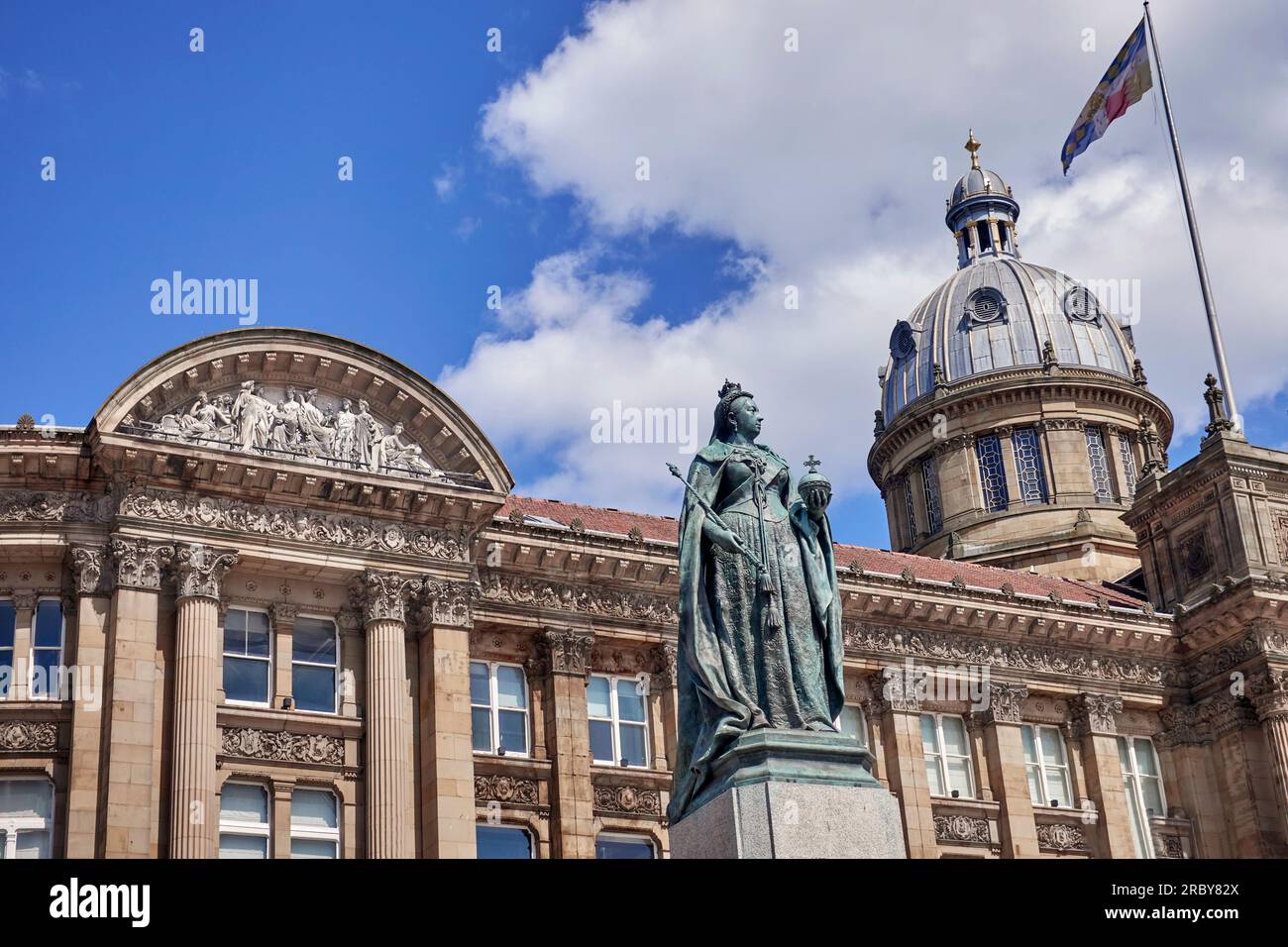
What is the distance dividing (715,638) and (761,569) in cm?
64

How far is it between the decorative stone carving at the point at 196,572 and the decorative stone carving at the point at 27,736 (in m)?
3.04

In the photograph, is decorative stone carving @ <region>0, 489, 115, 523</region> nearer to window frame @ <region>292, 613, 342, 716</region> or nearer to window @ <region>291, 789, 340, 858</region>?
window frame @ <region>292, 613, 342, 716</region>

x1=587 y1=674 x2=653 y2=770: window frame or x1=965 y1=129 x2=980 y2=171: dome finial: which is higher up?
x1=965 y1=129 x2=980 y2=171: dome finial

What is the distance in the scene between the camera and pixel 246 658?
30312 millimetres

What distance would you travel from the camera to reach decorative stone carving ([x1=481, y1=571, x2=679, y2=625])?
33.3 m

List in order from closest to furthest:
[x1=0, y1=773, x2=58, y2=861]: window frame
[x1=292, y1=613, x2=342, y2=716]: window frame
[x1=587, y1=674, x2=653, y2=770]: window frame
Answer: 1. [x1=0, y1=773, x2=58, y2=861]: window frame
2. [x1=292, y1=613, x2=342, y2=716]: window frame
3. [x1=587, y1=674, x2=653, y2=770]: window frame

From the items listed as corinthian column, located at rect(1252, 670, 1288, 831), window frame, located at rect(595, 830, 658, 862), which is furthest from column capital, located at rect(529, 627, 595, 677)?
corinthian column, located at rect(1252, 670, 1288, 831)

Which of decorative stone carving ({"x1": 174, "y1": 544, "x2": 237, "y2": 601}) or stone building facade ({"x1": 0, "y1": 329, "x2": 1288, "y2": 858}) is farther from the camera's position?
decorative stone carving ({"x1": 174, "y1": 544, "x2": 237, "y2": 601})

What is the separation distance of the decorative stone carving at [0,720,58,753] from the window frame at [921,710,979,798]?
18.1m

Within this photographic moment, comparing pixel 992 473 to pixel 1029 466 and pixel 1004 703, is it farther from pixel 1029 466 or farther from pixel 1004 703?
pixel 1004 703

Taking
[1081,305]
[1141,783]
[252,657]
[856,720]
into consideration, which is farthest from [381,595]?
[1081,305]

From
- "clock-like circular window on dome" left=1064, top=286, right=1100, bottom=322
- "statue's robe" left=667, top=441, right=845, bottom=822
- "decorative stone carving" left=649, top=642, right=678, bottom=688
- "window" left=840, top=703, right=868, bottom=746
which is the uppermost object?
"clock-like circular window on dome" left=1064, top=286, right=1100, bottom=322

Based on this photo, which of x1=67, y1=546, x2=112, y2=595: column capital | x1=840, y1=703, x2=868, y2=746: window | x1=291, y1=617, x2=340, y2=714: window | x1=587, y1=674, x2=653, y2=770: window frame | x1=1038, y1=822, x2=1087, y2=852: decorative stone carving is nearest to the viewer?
x1=67, y1=546, x2=112, y2=595: column capital

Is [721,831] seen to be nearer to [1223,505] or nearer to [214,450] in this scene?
[214,450]
